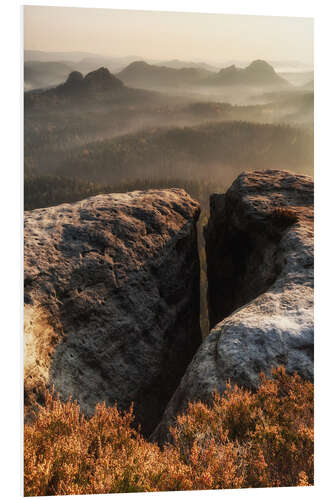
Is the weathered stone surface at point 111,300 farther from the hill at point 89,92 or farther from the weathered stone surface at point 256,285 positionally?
the hill at point 89,92

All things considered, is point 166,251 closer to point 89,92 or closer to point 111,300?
point 111,300

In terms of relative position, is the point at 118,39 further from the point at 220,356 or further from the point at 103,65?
the point at 220,356

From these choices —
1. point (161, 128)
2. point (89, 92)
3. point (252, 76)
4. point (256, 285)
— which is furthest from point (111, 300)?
point (252, 76)

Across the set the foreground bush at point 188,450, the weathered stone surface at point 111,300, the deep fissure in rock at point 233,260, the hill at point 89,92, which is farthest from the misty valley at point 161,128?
the foreground bush at point 188,450

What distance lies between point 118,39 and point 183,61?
0.88 meters

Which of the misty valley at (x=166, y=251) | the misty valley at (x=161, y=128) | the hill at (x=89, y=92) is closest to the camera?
the misty valley at (x=166, y=251)

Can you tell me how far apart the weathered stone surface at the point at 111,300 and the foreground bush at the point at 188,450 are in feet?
2.40

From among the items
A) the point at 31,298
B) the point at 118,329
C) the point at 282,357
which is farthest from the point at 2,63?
the point at 282,357

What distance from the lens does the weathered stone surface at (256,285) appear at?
4.30m

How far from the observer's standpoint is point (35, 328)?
473 cm

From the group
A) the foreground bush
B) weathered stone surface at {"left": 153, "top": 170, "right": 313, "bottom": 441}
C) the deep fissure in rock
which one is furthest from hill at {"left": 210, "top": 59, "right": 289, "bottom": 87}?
the foreground bush

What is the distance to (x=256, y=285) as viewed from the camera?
19.5ft

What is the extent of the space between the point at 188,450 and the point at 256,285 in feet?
8.68

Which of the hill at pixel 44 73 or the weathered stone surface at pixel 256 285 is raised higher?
the hill at pixel 44 73
